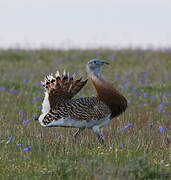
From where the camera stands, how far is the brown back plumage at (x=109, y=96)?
254 inches

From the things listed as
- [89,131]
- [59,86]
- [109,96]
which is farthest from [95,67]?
[89,131]

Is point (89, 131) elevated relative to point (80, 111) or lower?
lower

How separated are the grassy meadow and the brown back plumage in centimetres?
44

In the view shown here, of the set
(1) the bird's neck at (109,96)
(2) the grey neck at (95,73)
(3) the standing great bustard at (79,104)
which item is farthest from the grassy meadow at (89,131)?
(2) the grey neck at (95,73)

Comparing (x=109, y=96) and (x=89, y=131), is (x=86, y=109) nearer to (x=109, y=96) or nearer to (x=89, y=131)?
(x=109, y=96)

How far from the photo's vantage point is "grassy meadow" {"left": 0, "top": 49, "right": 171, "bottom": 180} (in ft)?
15.0

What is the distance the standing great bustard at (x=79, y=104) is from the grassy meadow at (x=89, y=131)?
0.26 metres

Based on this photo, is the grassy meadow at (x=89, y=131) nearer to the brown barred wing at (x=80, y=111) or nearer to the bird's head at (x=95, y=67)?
Answer: the brown barred wing at (x=80, y=111)

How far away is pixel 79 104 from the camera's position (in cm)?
623

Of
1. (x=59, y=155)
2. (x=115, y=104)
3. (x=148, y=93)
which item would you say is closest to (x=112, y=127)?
(x=115, y=104)

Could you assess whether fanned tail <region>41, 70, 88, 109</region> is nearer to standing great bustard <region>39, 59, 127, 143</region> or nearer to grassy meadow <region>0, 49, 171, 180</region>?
standing great bustard <region>39, 59, 127, 143</region>

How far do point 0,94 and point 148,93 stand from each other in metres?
3.57

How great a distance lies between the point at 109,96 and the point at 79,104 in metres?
0.50

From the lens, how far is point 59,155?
526 centimetres
